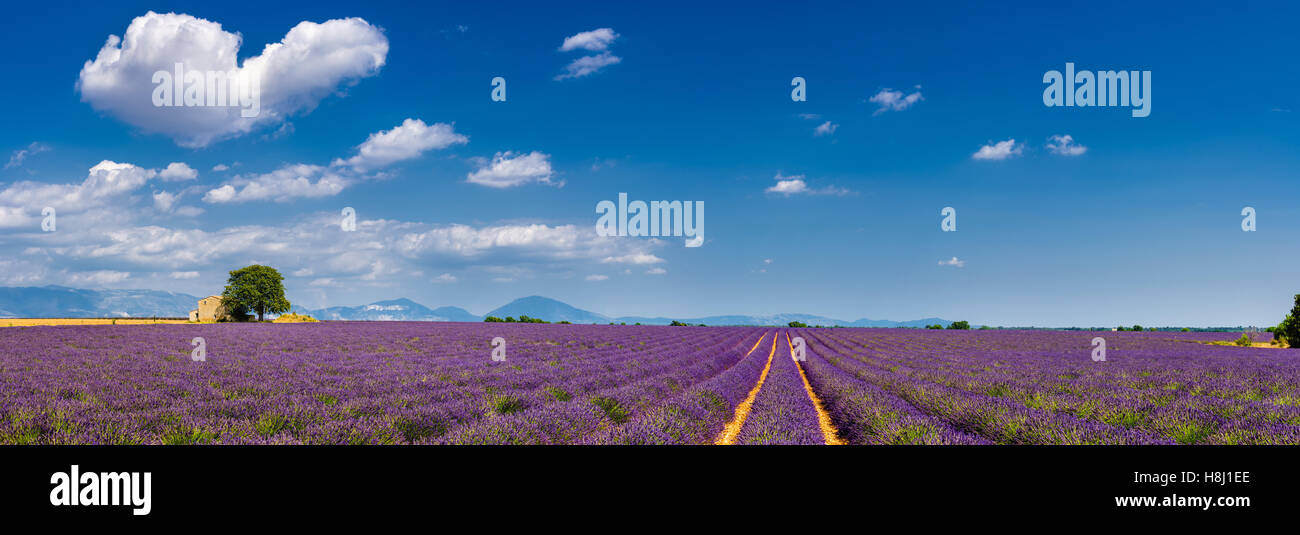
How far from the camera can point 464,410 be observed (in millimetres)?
6305

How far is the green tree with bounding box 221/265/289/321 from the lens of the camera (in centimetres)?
6356

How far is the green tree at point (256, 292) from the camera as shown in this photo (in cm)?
6356

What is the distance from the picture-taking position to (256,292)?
6359 cm

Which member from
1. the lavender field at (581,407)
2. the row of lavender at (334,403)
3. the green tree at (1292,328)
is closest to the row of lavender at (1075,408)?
the lavender field at (581,407)

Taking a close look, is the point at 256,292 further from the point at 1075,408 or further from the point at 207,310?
the point at 1075,408

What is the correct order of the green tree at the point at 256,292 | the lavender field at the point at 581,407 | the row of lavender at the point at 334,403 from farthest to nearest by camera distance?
the green tree at the point at 256,292
the lavender field at the point at 581,407
the row of lavender at the point at 334,403

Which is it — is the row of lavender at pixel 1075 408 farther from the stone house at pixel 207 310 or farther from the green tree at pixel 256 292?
the stone house at pixel 207 310

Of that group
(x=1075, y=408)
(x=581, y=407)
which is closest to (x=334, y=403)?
(x=581, y=407)

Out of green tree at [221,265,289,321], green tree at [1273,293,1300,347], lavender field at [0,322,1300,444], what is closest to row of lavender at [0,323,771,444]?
lavender field at [0,322,1300,444]

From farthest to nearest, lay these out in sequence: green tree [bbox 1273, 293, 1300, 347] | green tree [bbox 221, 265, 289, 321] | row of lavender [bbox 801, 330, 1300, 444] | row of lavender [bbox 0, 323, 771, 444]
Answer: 1. green tree [bbox 221, 265, 289, 321]
2. green tree [bbox 1273, 293, 1300, 347]
3. row of lavender [bbox 801, 330, 1300, 444]
4. row of lavender [bbox 0, 323, 771, 444]

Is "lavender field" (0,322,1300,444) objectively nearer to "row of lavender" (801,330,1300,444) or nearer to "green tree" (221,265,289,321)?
"row of lavender" (801,330,1300,444)
